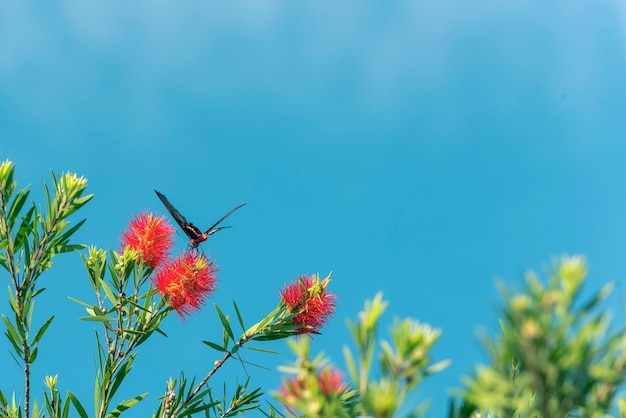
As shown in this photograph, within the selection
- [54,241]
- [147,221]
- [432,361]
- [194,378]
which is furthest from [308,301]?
Result: [432,361]

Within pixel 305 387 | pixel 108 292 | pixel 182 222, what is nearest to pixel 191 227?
pixel 182 222

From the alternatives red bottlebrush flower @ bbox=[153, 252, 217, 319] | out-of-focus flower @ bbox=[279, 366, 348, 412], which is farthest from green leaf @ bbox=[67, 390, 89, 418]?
out-of-focus flower @ bbox=[279, 366, 348, 412]

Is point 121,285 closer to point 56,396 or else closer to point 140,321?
point 140,321

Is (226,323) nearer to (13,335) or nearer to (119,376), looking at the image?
(119,376)

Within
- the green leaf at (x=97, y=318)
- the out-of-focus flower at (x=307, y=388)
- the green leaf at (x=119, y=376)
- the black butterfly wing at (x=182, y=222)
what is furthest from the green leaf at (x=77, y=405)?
the out-of-focus flower at (x=307, y=388)

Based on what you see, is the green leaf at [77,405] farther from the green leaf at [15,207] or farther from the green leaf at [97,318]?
the green leaf at [15,207]

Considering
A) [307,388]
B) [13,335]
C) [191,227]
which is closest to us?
[307,388]
